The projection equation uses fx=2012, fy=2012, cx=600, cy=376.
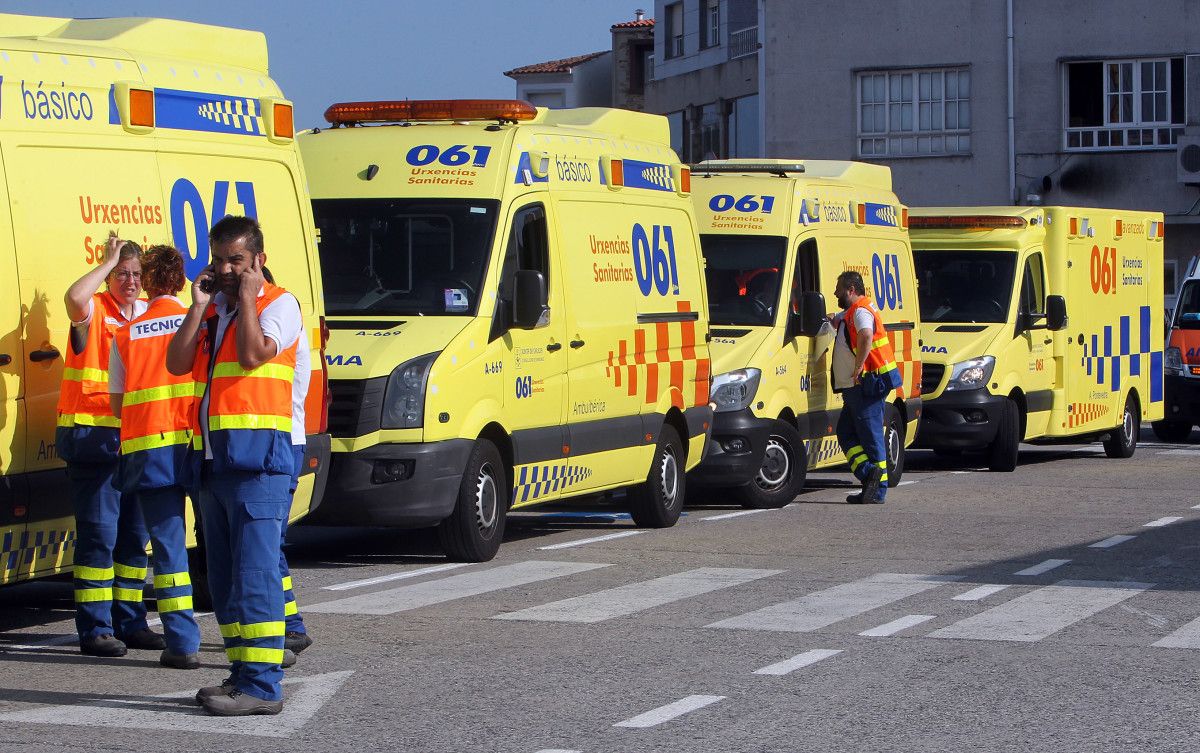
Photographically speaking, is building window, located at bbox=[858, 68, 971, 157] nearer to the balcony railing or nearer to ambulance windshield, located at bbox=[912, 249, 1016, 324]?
the balcony railing

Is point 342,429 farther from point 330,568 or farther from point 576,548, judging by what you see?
point 576,548

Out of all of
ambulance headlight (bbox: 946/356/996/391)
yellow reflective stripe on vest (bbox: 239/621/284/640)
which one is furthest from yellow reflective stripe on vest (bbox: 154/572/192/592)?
ambulance headlight (bbox: 946/356/996/391)

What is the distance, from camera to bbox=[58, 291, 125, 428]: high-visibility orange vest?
8562mm

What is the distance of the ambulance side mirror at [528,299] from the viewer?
11.9 m

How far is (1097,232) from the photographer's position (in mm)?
22000

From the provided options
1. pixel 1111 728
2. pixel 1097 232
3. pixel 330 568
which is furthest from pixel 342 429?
pixel 1097 232

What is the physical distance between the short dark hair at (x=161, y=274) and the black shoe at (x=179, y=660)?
1.50 m

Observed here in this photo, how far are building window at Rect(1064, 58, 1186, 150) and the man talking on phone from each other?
34.7 m

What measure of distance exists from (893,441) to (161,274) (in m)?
10.4

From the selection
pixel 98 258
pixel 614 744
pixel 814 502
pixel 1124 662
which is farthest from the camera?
pixel 814 502

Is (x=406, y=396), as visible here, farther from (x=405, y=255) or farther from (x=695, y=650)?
(x=695, y=650)

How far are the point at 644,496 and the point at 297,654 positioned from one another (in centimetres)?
566

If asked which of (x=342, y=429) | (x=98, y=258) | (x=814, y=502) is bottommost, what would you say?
(x=814, y=502)

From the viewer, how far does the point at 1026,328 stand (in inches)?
797
